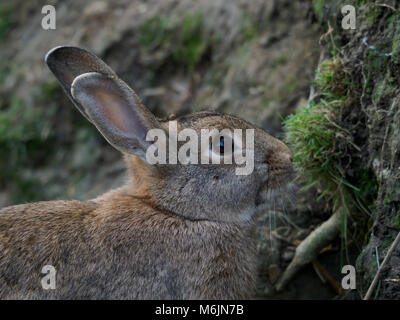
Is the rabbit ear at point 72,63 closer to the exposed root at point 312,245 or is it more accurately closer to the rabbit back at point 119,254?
the rabbit back at point 119,254

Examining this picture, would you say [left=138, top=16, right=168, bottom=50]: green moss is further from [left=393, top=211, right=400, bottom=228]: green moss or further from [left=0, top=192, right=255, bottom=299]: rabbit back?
[left=393, top=211, right=400, bottom=228]: green moss

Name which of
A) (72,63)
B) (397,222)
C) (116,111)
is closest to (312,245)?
(397,222)

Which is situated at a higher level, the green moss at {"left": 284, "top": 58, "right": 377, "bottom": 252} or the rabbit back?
the green moss at {"left": 284, "top": 58, "right": 377, "bottom": 252}

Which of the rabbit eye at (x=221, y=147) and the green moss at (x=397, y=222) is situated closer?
the green moss at (x=397, y=222)

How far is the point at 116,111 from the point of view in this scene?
4070 millimetres

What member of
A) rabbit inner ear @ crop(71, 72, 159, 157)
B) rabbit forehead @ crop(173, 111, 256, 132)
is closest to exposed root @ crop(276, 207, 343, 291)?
rabbit forehead @ crop(173, 111, 256, 132)

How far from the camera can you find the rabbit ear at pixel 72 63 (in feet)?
13.6

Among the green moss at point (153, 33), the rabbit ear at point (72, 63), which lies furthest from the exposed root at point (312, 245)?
the green moss at point (153, 33)

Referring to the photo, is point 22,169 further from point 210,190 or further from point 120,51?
point 210,190

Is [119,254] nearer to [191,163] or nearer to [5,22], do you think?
[191,163]

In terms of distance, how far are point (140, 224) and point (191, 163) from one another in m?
0.58

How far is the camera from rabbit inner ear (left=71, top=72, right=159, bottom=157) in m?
3.87

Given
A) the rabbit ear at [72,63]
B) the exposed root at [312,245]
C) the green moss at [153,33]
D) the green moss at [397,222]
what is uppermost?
the green moss at [153,33]

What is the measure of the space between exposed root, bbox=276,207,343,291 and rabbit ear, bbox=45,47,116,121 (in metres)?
2.17
